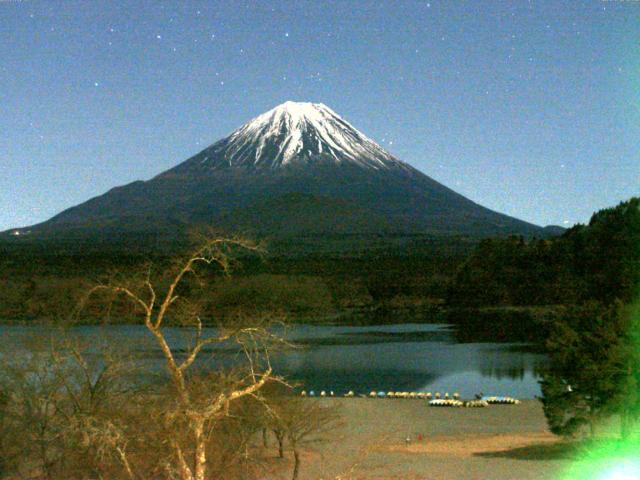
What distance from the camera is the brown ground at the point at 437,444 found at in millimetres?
17609

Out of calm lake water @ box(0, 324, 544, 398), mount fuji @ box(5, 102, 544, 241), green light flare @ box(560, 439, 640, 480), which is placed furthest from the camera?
mount fuji @ box(5, 102, 544, 241)

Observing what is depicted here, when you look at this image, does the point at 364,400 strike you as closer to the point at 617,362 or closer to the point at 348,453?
the point at 348,453

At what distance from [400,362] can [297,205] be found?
128652mm

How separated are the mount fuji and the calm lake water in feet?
269

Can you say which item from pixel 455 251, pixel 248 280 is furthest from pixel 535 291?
pixel 455 251

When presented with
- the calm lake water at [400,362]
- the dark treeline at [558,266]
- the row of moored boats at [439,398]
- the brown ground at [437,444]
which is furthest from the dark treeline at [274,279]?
the brown ground at [437,444]

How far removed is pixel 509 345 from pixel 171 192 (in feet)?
469

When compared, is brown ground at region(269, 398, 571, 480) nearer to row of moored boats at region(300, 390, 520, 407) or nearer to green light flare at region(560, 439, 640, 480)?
green light flare at region(560, 439, 640, 480)

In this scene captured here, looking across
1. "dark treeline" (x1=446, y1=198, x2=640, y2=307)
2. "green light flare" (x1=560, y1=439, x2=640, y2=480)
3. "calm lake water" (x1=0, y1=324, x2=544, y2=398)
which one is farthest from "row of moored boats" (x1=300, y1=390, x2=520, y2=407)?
"dark treeline" (x1=446, y1=198, x2=640, y2=307)

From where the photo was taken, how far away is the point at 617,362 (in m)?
17.2

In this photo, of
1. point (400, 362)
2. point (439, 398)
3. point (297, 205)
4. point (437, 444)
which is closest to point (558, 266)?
point (400, 362)

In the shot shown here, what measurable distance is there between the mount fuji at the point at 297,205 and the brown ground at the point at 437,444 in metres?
108

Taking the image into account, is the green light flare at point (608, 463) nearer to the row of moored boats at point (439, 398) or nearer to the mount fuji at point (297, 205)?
the row of moored boats at point (439, 398)

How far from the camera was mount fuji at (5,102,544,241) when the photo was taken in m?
154
